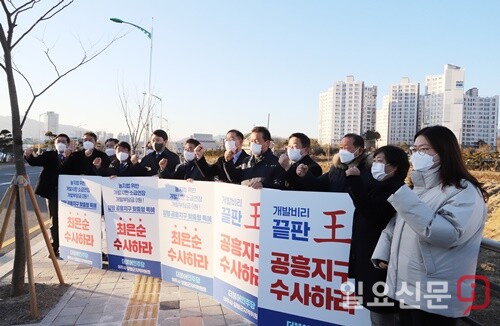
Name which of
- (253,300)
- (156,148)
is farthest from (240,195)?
(156,148)

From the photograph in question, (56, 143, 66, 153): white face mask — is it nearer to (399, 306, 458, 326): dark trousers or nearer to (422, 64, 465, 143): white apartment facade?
(399, 306, 458, 326): dark trousers

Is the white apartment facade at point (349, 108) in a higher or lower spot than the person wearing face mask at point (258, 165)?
higher

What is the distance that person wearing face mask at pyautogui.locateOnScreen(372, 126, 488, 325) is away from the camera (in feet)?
6.34

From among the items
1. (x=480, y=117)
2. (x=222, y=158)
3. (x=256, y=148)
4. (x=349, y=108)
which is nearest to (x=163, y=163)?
(x=222, y=158)

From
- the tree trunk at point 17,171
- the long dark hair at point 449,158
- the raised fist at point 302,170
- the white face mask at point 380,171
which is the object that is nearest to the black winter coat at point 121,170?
the tree trunk at point 17,171

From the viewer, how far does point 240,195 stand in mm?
3594

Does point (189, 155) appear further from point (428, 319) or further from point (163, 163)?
point (428, 319)

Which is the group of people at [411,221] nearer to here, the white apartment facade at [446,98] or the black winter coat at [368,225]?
the black winter coat at [368,225]

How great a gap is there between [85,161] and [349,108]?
68.0m

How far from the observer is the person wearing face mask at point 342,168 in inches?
123

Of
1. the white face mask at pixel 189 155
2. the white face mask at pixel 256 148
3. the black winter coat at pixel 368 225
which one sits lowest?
the black winter coat at pixel 368 225

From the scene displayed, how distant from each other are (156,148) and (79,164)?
1.38 metres

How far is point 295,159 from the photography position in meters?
3.76

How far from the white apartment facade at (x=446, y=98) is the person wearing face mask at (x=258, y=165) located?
60208 millimetres
